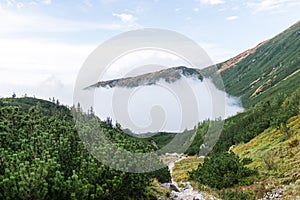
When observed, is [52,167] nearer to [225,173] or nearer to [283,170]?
[283,170]

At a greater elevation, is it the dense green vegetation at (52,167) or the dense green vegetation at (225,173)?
the dense green vegetation at (52,167)

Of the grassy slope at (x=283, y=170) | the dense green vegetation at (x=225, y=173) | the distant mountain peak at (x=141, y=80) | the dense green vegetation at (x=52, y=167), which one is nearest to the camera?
the dense green vegetation at (x=52, y=167)

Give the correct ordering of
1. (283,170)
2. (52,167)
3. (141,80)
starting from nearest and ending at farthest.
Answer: (52,167)
(141,80)
(283,170)

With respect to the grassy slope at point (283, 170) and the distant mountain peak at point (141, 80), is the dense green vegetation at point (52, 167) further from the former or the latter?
the grassy slope at point (283, 170)

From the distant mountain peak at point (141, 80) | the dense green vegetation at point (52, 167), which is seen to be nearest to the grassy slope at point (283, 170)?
the distant mountain peak at point (141, 80)

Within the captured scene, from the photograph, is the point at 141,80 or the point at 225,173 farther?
the point at 225,173

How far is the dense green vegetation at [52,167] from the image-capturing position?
1705 centimetres

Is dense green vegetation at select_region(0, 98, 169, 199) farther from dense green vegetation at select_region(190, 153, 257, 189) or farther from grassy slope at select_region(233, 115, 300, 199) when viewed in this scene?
dense green vegetation at select_region(190, 153, 257, 189)

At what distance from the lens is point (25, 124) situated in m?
24.5

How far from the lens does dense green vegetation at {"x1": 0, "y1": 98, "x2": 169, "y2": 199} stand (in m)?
17.0

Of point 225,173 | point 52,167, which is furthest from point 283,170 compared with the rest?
point 52,167

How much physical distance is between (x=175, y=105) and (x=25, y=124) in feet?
32.9

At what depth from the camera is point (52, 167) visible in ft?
59.5

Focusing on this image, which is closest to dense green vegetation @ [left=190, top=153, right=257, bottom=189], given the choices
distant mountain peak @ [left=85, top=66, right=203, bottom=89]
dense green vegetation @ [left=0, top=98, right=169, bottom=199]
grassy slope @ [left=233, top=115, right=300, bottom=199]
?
grassy slope @ [left=233, top=115, right=300, bottom=199]
